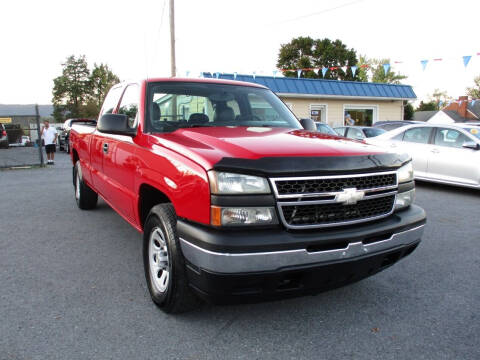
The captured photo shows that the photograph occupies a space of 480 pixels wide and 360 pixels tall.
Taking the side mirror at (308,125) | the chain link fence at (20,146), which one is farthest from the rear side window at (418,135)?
the chain link fence at (20,146)

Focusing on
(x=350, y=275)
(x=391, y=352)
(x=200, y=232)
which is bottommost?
(x=391, y=352)

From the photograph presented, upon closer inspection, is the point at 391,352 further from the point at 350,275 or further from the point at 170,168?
the point at 170,168

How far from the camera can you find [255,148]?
2.53 metres

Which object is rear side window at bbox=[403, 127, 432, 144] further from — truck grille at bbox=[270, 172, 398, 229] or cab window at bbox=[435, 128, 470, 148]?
truck grille at bbox=[270, 172, 398, 229]

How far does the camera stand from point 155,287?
2.98m

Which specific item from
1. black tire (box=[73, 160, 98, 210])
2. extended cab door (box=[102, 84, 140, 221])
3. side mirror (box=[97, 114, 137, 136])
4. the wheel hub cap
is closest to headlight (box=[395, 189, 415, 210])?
the wheel hub cap

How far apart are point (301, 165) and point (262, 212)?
→ 1.22 ft

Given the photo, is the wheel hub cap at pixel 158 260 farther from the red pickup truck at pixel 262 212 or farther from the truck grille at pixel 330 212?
the truck grille at pixel 330 212

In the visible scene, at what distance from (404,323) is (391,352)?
0.42 metres

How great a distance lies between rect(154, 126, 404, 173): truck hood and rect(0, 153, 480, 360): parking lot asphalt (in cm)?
114

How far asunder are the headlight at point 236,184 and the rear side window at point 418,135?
7.71 meters

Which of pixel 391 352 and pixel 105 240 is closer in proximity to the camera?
pixel 391 352

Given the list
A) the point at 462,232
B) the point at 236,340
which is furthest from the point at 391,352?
the point at 462,232

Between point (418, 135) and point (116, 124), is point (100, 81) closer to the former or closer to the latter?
point (418, 135)
